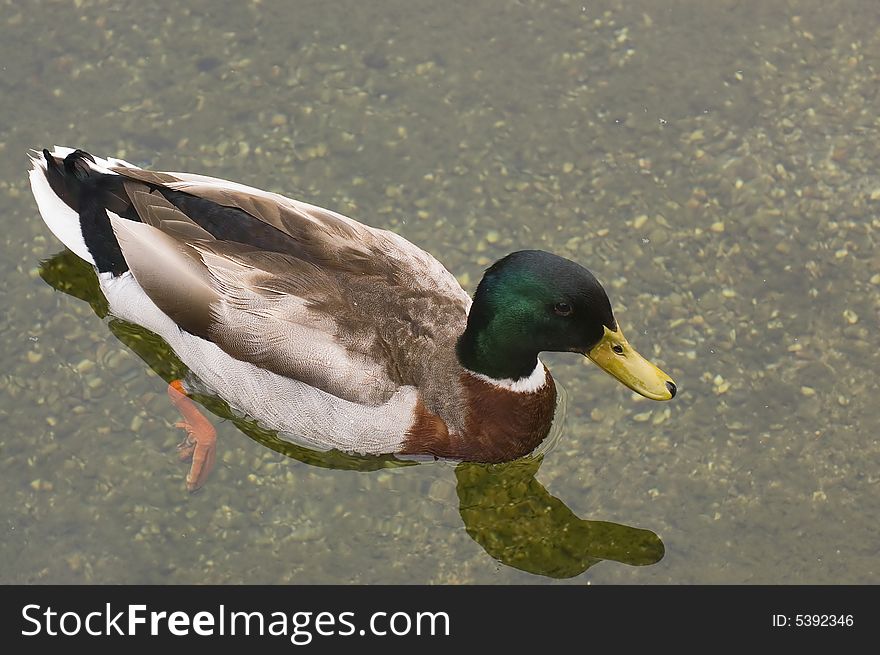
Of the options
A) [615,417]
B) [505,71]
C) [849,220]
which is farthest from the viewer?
[505,71]

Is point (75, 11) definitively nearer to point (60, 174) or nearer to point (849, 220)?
point (60, 174)

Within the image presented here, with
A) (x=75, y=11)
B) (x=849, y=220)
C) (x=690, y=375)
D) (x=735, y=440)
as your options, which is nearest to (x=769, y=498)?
(x=735, y=440)

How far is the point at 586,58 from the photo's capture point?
767 centimetres

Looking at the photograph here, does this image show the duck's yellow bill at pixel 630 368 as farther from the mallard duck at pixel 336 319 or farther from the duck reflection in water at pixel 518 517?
A: the duck reflection in water at pixel 518 517

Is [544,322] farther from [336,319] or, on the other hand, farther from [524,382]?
[336,319]

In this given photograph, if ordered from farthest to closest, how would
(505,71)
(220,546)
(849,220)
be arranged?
(505,71) < (849,220) < (220,546)

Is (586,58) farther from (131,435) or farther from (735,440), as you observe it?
(131,435)

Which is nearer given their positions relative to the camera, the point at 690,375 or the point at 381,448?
the point at 381,448

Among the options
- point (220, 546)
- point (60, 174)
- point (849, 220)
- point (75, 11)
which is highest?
point (75, 11)

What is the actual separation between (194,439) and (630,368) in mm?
2223

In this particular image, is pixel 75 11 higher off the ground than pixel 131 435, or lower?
higher

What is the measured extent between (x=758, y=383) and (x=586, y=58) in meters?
2.33

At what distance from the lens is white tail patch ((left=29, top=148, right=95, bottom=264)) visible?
21.2 ft

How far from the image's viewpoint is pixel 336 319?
5.75 meters
